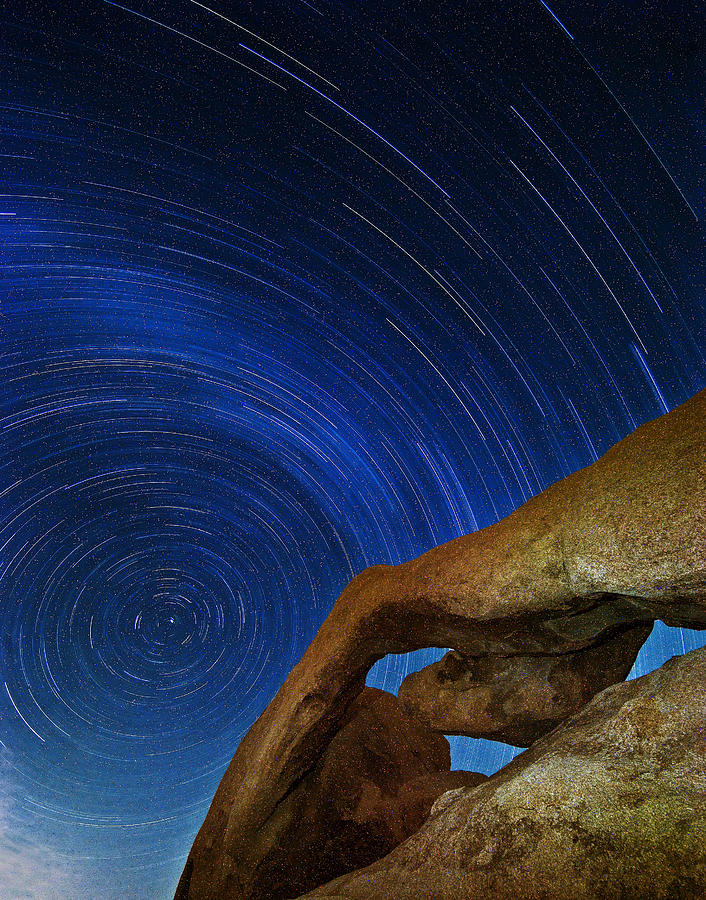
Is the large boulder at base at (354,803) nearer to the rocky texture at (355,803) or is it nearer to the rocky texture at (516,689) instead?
the rocky texture at (355,803)

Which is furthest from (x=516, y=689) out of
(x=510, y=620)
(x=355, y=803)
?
(x=355, y=803)

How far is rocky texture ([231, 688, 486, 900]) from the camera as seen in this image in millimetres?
5637

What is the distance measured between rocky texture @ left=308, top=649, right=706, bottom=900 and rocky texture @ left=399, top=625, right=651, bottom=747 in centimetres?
162

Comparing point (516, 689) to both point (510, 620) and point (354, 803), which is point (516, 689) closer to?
point (510, 620)

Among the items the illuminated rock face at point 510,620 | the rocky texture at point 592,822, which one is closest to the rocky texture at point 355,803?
the illuminated rock face at point 510,620

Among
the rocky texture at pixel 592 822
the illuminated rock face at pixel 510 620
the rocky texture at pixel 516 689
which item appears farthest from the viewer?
the rocky texture at pixel 516 689

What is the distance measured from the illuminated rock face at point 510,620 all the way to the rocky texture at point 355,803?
7.7 inches

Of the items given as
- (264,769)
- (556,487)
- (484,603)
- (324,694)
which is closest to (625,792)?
(484,603)

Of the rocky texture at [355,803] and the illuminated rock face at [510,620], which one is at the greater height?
the illuminated rock face at [510,620]

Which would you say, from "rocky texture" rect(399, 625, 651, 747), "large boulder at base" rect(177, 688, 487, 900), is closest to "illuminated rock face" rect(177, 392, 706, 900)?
"rocky texture" rect(399, 625, 651, 747)

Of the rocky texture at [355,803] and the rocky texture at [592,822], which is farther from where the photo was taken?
the rocky texture at [355,803]

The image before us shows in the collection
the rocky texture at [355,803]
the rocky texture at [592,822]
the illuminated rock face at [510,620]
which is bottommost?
the rocky texture at [592,822]

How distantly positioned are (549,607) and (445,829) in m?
1.77

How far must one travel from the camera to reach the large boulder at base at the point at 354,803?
5617 millimetres
